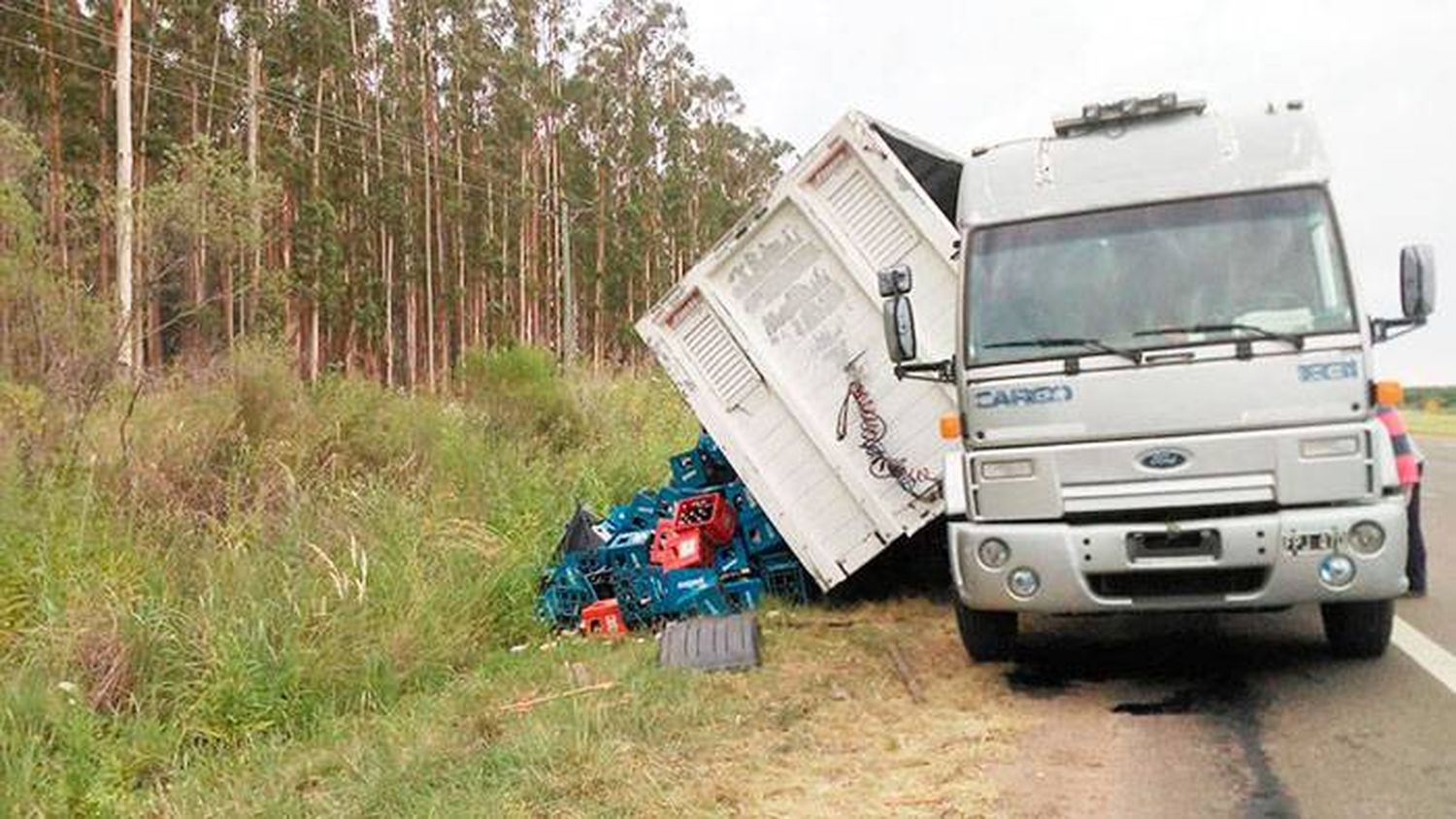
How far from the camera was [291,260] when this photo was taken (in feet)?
109

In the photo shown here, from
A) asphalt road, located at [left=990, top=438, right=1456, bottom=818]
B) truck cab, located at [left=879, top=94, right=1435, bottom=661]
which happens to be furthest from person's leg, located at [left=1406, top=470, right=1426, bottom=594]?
truck cab, located at [left=879, top=94, right=1435, bottom=661]

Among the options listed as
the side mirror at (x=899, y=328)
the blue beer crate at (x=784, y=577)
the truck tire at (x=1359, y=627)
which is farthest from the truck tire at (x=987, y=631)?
the blue beer crate at (x=784, y=577)

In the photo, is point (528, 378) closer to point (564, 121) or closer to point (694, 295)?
point (694, 295)

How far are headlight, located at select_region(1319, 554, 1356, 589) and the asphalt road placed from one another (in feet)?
1.86

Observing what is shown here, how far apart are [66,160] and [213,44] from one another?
593 centimetres

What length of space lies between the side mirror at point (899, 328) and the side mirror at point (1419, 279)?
2.26 meters

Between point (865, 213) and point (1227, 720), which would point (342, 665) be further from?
point (1227, 720)

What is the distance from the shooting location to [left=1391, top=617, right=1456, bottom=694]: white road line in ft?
18.2

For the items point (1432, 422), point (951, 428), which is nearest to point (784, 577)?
point (951, 428)

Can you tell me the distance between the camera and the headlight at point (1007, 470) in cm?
548

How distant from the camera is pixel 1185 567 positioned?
5.21 meters

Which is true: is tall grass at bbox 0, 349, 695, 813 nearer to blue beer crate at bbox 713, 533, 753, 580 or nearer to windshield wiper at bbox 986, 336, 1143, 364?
blue beer crate at bbox 713, 533, 753, 580

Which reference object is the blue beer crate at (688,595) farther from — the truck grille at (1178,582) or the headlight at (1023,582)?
the truck grille at (1178,582)

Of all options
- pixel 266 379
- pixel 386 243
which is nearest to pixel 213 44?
pixel 386 243
